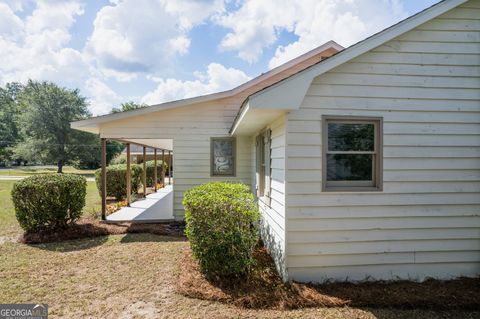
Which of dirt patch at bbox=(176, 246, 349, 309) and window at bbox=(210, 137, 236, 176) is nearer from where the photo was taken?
dirt patch at bbox=(176, 246, 349, 309)

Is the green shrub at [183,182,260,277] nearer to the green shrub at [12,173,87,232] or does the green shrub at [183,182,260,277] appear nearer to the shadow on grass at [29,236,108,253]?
the shadow on grass at [29,236,108,253]

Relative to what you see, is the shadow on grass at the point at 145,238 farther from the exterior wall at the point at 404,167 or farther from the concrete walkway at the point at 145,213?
the exterior wall at the point at 404,167

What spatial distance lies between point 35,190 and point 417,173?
791 cm

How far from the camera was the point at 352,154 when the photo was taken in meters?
3.73

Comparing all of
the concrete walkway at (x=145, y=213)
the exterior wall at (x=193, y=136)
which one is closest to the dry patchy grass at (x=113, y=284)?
the concrete walkway at (x=145, y=213)

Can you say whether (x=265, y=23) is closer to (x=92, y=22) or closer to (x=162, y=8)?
(x=162, y=8)

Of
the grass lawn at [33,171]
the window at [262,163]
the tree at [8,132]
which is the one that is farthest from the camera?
the tree at [8,132]

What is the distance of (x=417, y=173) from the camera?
3.76 metres

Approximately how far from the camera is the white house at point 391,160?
3.64 metres

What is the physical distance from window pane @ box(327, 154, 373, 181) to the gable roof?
468 cm

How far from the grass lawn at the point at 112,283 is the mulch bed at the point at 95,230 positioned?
0.28 m

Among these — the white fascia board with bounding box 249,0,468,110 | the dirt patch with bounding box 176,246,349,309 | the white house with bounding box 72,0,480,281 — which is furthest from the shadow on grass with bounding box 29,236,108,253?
the white fascia board with bounding box 249,0,468,110

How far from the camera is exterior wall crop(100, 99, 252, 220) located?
24.8ft

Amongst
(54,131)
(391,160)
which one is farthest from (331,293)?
(54,131)
